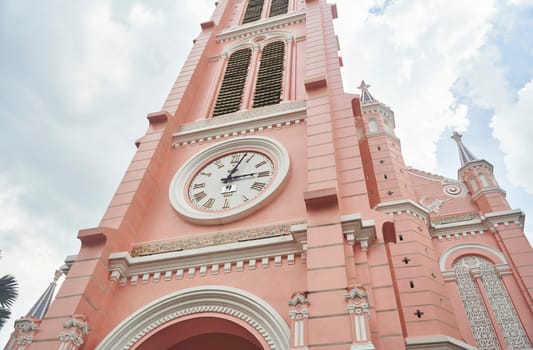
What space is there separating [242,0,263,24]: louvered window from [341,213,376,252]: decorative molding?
14.9 meters

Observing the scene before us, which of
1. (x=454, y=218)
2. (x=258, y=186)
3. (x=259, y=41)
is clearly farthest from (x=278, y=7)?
(x=258, y=186)

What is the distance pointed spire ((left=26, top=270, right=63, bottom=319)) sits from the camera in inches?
525

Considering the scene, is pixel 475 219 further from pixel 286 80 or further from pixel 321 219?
pixel 321 219

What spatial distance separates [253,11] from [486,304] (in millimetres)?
15904

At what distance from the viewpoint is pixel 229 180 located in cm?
955

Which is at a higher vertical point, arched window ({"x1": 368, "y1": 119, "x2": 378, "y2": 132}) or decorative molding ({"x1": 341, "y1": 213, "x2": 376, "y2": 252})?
arched window ({"x1": 368, "y1": 119, "x2": 378, "y2": 132})

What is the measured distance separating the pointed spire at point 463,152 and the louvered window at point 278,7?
9839 millimetres

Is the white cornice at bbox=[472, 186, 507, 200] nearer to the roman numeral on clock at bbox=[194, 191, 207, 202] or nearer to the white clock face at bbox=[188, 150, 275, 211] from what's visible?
the white clock face at bbox=[188, 150, 275, 211]

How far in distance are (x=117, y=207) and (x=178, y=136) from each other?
3.26m

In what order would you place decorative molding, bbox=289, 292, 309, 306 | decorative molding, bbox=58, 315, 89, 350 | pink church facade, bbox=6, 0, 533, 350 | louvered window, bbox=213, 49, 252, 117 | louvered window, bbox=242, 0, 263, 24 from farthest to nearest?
louvered window, bbox=242, 0, 263, 24 < louvered window, bbox=213, 49, 252, 117 < pink church facade, bbox=6, 0, 533, 350 < decorative molding, bbox=58, 315, 89, 350 < decorative molding, bbox=289, 292, 309, 306

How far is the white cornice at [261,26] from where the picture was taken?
17000mm

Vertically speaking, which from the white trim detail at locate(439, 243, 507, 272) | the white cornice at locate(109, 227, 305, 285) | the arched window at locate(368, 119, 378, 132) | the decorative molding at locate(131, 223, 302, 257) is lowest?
the white cornice at locate(109, 227, 305, 285)

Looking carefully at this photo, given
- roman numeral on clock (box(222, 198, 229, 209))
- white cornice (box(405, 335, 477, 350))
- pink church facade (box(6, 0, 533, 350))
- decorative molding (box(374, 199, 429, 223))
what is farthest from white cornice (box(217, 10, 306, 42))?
white cornice (box(405, 335, 477, 350))

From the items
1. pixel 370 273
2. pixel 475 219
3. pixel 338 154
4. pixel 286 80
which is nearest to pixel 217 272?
pixel 370 273
